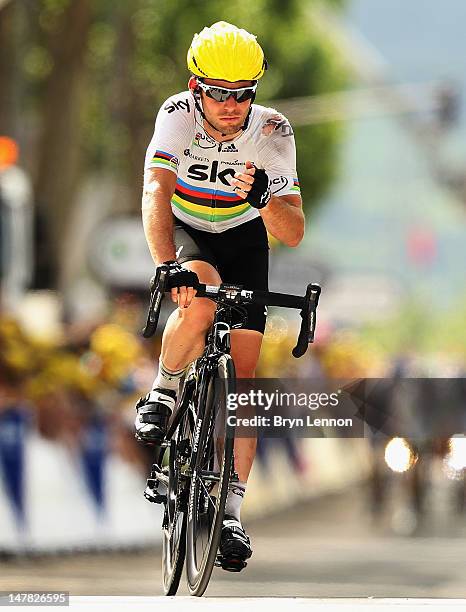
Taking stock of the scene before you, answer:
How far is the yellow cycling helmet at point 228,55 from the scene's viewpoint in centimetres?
830

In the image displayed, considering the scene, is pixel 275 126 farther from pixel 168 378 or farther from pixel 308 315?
pixel 168 378

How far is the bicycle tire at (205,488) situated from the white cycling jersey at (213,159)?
0.67 metres

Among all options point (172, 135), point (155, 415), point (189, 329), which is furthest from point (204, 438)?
point (172, 135)

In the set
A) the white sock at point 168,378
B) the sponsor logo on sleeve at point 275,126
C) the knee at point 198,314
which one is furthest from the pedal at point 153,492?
the sponsor logo on sleeve at point 275,126

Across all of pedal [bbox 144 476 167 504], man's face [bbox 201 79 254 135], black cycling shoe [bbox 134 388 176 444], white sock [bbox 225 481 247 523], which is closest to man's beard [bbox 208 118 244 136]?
man's face [bbox 201 79 254 135]

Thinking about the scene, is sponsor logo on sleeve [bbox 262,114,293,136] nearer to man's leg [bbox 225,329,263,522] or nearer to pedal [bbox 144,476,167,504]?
man's leg [bbox 225,329,263,522]

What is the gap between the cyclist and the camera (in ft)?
27.3

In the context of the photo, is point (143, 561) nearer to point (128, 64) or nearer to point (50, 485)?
point (50, 485)

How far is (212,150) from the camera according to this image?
8570mm

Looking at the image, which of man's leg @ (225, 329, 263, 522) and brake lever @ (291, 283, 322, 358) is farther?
man's leg @ (225, 329, 263, 522)

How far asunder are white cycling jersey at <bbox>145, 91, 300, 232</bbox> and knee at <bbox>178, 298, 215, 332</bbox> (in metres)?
0.33

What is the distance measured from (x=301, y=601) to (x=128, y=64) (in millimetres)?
26102

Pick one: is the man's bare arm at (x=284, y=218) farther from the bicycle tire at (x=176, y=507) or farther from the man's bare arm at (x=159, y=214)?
the bicycle tire at (x=176, y=507)

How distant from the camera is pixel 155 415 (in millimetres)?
8898
